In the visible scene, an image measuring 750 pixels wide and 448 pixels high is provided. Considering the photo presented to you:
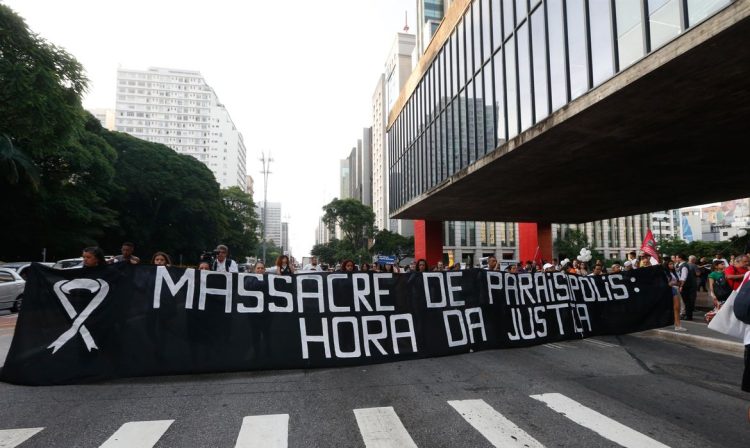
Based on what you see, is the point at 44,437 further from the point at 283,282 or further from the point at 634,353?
the point at 634,353

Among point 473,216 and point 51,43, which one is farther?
point 473,216

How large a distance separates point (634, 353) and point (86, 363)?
27.9ft

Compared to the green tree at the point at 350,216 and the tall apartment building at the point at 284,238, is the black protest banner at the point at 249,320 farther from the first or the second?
the tall apartment building at the point at 284,238

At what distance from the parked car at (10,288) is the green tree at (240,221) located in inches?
1887

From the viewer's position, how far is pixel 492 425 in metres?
4.24

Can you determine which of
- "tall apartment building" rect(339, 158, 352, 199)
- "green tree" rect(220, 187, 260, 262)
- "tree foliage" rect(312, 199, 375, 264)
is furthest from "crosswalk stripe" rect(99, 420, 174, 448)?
"tall apartment building" rect(339, 158, 352, 199)

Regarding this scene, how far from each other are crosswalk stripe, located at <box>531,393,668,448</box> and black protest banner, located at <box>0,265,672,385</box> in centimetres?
246

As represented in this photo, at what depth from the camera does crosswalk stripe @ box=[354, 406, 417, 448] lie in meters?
3.81

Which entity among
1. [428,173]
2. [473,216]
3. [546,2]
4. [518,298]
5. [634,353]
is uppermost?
[546,2]

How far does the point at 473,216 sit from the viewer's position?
33000 mm

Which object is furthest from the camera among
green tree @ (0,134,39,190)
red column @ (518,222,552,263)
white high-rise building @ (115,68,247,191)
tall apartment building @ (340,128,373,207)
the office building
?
white high-rise building @ (115,68,247,191)

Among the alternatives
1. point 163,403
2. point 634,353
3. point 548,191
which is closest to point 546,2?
point 548,191

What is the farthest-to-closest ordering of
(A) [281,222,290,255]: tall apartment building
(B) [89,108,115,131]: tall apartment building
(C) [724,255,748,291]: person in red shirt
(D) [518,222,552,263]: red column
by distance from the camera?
(B) [89,108,115,131]: tall apartment building < (A) [281,222,290,255]: tall apartment building < (D) [518,222,552,263]: red column < (C) [724,255,748,291]: person in red shirt

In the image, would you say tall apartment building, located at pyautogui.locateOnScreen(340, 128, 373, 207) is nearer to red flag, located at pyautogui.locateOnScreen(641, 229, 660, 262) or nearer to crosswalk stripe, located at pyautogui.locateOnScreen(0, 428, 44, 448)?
red flag, located at pyautogui.locateOnScreen(641, 229, 660, 262)
